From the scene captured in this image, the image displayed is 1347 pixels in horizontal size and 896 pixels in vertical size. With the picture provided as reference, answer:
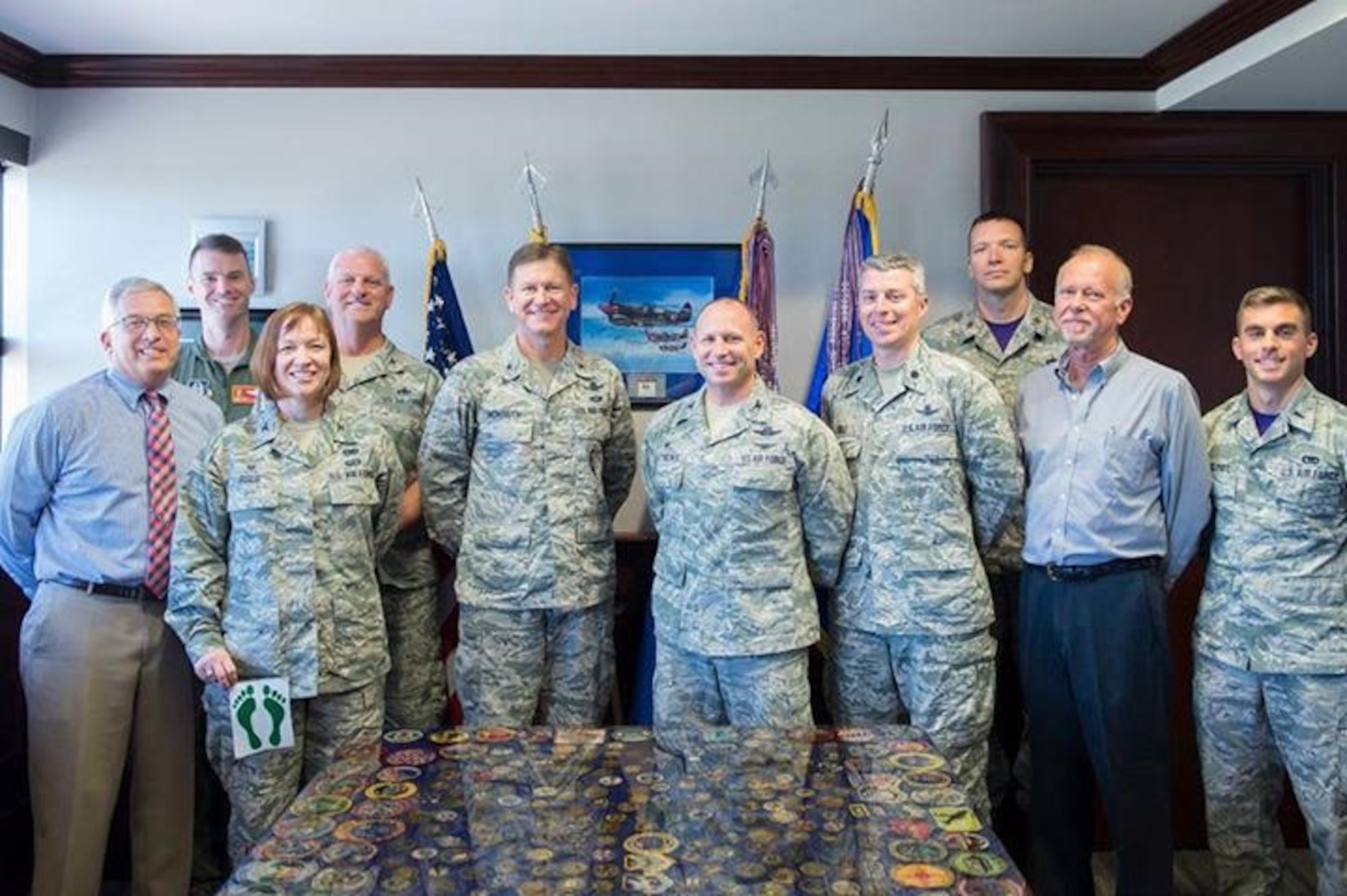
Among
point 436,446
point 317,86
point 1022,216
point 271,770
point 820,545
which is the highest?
point 317,86

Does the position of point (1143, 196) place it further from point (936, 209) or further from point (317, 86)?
point (317, 86)

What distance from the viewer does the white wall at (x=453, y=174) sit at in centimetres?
397

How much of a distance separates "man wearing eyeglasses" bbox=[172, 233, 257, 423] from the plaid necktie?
408 millimetres

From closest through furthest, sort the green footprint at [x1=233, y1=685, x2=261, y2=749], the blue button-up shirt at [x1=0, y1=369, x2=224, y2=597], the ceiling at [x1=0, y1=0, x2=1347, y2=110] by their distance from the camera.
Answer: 1. the green footprint at [x1=233, y1=685, x2=261, y2=749]
2. the blue button-up shirt at [x1=0, y1=369, x2=224, y2=597]
3. the ceiling at [x1=0, y1=0, x2=1347, y2=110]

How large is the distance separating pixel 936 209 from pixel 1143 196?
826 mm

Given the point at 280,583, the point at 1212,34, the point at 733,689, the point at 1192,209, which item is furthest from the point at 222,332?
the point at 1192,209

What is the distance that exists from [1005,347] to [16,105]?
363 cm

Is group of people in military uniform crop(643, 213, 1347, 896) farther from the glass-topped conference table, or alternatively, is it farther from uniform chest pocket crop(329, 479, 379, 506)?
uniform chest pocket crop(329, 479, 379, 506)

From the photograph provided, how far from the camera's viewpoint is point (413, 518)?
2951 millimetres

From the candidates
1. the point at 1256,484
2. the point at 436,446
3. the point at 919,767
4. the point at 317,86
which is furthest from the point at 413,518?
the point at 1256,484

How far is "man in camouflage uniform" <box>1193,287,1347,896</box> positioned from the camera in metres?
2.61

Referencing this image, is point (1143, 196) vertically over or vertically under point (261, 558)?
over

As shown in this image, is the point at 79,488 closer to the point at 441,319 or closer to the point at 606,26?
the point at 441,319

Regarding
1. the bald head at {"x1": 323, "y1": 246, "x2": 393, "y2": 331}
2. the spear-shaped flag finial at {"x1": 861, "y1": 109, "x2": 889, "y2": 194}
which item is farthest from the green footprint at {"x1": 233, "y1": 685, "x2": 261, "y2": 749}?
the spear-shaped flag finial at {"x1": 861, "y1": 109, "x2": 889, "y2": 194}
